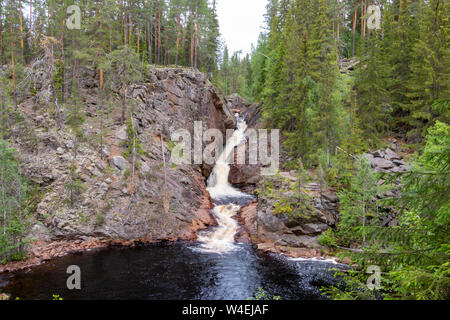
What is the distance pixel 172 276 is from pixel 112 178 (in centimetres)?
1102

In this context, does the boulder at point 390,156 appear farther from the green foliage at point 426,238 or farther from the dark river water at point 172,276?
the green foliage at point 426,238

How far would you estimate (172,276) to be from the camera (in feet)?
52.3

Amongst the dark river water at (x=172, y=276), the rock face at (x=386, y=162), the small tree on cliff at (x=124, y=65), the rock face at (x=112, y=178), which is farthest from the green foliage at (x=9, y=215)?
the rock face at (x=386, y=162)

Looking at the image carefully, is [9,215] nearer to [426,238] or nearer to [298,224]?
[298,224]

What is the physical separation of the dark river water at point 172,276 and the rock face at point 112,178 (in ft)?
8.92

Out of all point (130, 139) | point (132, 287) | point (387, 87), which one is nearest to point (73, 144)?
point (130, 139)

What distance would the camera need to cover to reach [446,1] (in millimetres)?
24766

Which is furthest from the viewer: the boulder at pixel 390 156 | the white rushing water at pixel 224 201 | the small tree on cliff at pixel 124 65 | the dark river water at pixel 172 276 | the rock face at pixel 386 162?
the small tree on cliff at pixel 124 65

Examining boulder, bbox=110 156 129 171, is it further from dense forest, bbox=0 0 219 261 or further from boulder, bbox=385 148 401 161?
boulder, bbox=385 148 401 161

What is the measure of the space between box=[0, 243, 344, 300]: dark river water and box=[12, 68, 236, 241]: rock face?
8.92 feet

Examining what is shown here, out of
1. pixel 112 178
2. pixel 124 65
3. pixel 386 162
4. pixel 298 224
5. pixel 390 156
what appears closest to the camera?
pixel 298 224

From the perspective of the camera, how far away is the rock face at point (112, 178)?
20547 mm

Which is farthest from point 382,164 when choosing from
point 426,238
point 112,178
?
point 112,178

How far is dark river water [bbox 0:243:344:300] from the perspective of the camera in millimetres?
13758
